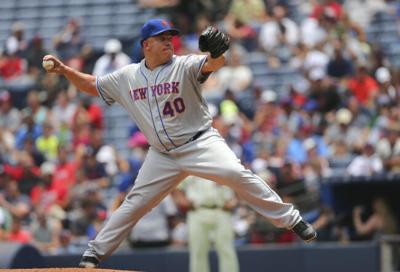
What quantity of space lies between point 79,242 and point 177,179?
5.38 m

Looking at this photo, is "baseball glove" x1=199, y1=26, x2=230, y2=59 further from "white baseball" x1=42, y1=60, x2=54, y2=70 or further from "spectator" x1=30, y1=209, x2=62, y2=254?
"spectator" x1=30, y1=209, x2=62, y2=254

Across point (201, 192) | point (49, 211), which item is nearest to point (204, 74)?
point (201, 192)

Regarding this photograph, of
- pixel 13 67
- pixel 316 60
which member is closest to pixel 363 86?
pixel 316 60

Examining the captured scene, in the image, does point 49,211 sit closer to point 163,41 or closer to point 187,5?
point 187,5

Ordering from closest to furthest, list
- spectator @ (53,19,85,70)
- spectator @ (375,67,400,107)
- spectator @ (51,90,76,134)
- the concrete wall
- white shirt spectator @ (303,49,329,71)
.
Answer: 1. the concrete wall
2. spectator @ (375,67,400,107)
3. white shirt spectator @ (303,49,329,71)
4. spectator @ (51,90,76,134)
5. spectator @ (53,19,85,70)

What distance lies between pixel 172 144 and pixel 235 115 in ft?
23.2

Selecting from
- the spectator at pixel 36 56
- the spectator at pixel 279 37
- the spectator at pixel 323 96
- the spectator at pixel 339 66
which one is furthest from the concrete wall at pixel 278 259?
the spectator at pixel 36 56

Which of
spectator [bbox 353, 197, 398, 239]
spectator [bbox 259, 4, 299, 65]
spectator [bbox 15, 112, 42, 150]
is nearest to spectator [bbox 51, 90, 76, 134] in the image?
spectator [bbox 15, 112, 42, 150]

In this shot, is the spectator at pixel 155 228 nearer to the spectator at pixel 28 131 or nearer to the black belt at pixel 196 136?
the spectator at pixel 28 131

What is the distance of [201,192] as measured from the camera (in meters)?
11.4

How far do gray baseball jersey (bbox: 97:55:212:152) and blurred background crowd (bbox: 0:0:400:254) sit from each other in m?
4.15

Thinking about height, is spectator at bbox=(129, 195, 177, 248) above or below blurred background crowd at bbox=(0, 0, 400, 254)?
below

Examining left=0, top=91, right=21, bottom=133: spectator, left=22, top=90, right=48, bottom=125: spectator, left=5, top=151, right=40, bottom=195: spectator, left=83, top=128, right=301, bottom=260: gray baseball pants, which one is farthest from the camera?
left=0, top=91, right=21, bottom=133: spectator

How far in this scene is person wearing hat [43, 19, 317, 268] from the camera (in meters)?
7.57
